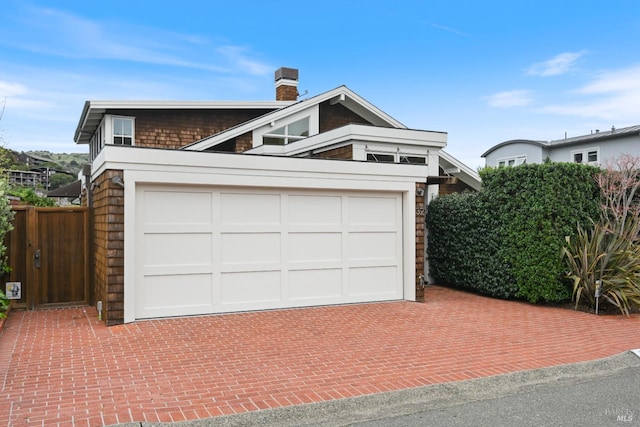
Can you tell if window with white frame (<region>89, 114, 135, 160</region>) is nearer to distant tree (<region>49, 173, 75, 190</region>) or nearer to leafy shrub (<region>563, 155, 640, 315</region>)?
leafy shrub (<region>563, 155, 640, 315</region>)

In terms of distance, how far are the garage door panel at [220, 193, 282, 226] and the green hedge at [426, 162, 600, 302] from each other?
4.73 metres

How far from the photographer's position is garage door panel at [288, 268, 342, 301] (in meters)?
9.33

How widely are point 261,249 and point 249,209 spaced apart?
2.38ft

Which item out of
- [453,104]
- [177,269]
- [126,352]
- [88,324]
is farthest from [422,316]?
[453,104]

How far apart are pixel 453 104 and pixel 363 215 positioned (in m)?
8.90

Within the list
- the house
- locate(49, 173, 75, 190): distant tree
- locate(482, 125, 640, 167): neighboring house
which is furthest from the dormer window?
locate(49, 173, 75, 190): distant tree

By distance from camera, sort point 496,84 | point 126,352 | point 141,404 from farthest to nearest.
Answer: point 496,84
point 126,352
point 141,404

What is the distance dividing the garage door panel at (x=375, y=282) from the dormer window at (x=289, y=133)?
Answer: 6.86 meters

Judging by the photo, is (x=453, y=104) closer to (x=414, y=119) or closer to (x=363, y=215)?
(x=414, y=119)

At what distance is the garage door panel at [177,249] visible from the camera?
8258 mm

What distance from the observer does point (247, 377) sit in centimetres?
553

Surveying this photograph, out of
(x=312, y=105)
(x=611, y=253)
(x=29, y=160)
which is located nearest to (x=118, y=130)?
(x=312, y=105)

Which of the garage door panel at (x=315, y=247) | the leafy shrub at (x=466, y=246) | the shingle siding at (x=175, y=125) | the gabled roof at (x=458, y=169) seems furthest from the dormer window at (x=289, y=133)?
the garage door panel at (x=315, y=247)

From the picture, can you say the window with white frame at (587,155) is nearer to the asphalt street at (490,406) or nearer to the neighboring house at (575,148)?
the neighboring house at (575,148)
